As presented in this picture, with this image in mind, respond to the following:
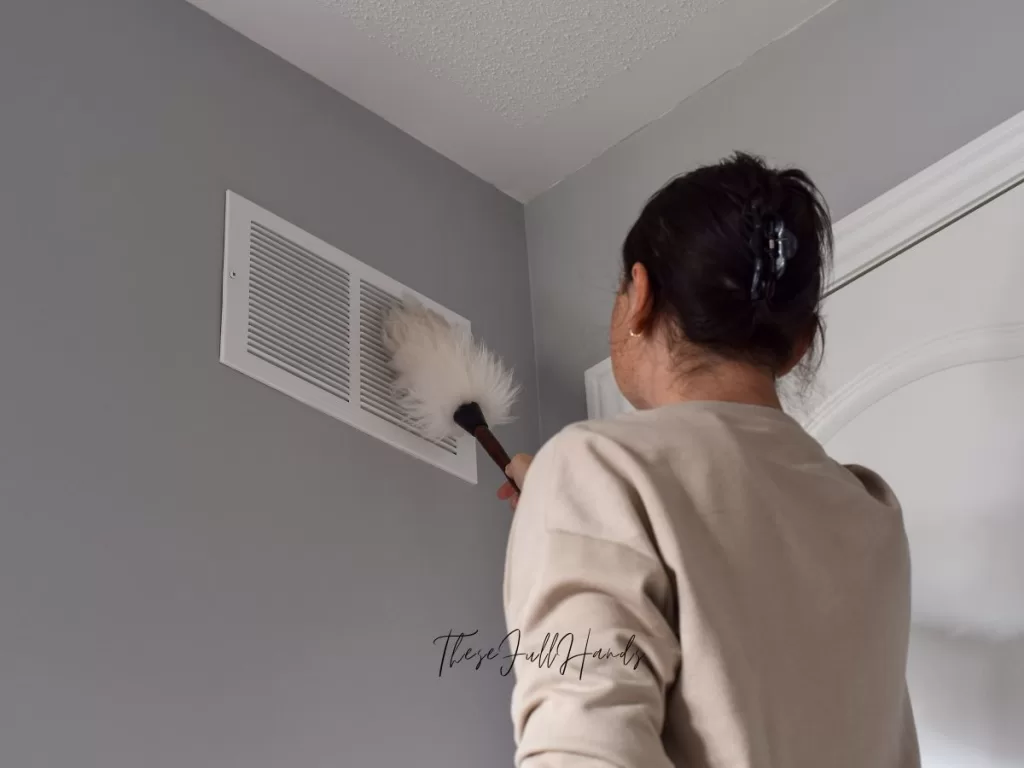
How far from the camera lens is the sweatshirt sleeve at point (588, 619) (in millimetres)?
581

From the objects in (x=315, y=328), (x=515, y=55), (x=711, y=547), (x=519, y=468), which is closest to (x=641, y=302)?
(x=711, y=547)

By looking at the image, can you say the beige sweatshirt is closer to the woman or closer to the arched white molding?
the woman

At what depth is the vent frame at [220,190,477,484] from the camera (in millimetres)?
1207

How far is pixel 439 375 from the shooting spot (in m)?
1.27

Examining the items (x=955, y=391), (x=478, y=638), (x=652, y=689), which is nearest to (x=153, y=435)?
(x=478, y=638)

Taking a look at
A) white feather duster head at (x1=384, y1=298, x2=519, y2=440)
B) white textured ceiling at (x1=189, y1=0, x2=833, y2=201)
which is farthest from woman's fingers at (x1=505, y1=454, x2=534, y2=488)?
white textured ceiling at (x1=189, y1=0, x2=833, y2=201)

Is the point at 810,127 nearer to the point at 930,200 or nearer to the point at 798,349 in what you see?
the point at 930,200

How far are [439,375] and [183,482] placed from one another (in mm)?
331

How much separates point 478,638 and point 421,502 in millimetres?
176

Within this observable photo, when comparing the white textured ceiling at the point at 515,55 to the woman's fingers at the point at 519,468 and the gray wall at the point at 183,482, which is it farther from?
the woman's fingers at the point at 519,468

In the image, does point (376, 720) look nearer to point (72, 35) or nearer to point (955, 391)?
point (955, 391)

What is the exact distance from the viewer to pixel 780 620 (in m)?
0.65

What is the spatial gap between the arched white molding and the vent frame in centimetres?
45

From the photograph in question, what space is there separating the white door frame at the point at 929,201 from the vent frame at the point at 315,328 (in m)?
0.52
